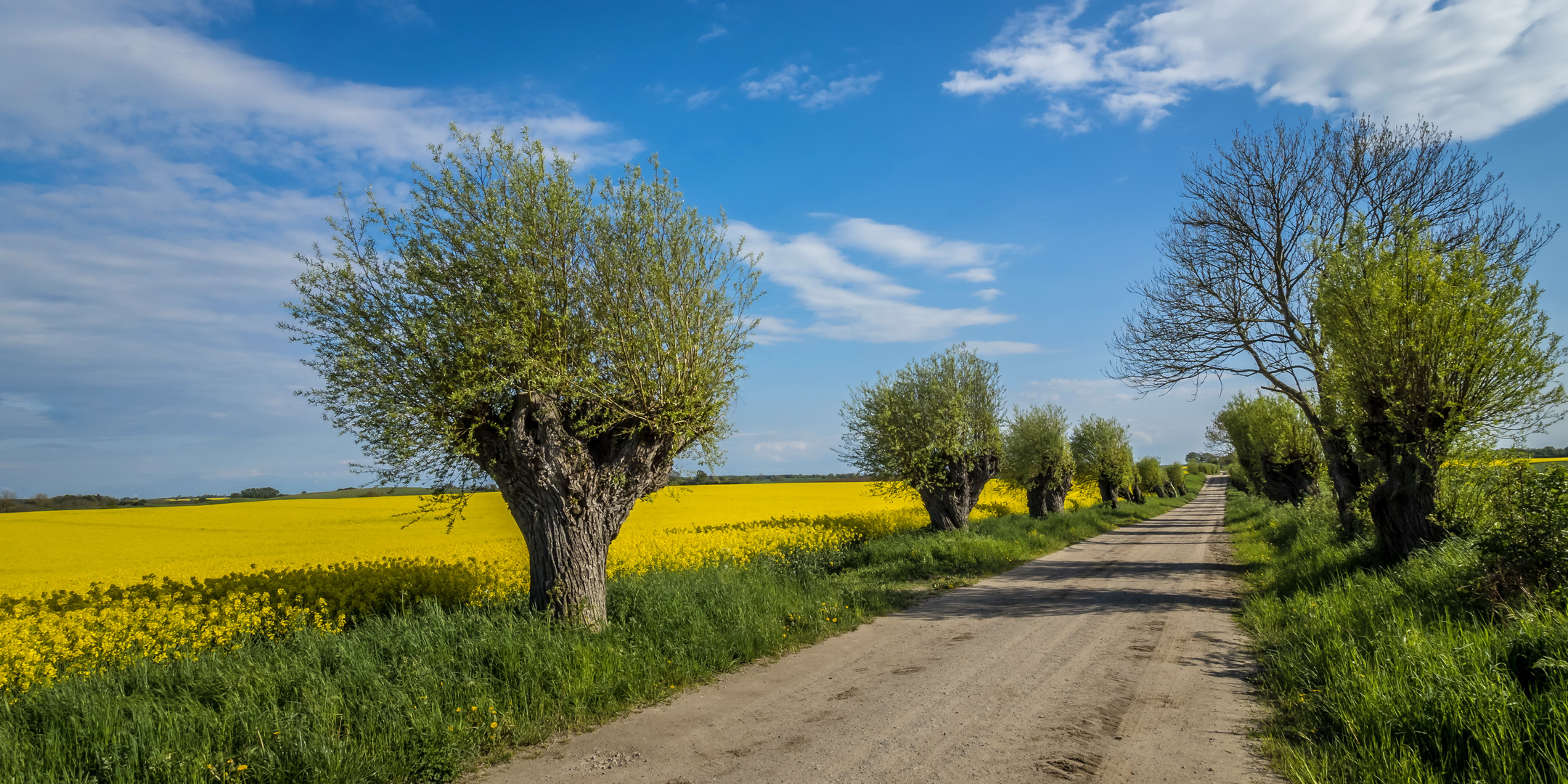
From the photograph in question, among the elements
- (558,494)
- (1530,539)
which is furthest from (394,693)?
(1530,539)

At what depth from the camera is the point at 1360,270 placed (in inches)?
475

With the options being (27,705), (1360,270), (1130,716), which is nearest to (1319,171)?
(1360,270)

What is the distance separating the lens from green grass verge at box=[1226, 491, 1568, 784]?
14.2 feet

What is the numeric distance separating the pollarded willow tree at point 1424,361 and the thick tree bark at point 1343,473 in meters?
5.48

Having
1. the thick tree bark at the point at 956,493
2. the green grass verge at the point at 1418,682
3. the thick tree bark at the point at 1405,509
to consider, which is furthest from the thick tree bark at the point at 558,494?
the thick tree bark at the point at 956,493

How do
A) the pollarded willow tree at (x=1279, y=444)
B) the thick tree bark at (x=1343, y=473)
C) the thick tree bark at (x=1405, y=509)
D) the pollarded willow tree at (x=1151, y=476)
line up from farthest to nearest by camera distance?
the pollarded willow tree at (x=1151, y=476), the pollarded willow tree at (x=1279, y=444), the thick tree bark at (x=1343, y=473), the thick tree bark at (x=1405, y=509)

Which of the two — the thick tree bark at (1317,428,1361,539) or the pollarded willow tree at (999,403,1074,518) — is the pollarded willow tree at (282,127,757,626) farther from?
the pollarded willow tree at (999,403,1074,518)

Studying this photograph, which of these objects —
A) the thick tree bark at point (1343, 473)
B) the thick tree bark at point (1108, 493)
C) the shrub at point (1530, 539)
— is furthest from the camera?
the thick tree bark at point (1108, 493)

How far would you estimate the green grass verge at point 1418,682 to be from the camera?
433 centimetres

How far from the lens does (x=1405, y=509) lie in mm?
11516

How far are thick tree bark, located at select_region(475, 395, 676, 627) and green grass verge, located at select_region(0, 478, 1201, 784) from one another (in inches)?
18.3

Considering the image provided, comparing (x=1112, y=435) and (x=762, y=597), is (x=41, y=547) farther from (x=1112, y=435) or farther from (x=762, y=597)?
(x=1112, y=435)

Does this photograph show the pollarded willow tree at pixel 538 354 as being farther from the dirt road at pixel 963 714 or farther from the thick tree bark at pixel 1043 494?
the thick tree bark at pixel 1043 494

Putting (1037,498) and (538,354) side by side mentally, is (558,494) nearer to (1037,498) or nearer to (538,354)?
(538,354)
